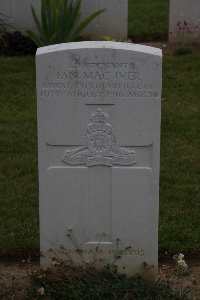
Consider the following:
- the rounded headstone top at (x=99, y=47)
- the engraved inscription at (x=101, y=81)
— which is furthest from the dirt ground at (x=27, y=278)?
the rounded headstone top at (x=99, y=47)

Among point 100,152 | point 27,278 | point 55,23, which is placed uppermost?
point 55,23

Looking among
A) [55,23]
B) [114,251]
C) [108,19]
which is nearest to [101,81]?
[114,251]

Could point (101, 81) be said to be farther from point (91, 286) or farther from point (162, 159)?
point (162, 159)

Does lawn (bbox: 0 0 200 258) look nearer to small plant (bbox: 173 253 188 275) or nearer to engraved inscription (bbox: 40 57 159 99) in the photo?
small plant (bbox: 173 253 188 275)

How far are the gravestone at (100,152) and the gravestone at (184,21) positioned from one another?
634 cm

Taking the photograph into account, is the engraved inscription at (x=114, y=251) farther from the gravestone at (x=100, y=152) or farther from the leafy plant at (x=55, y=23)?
the leafy plant at (x=55, y=23)

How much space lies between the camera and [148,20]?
12.8 meters

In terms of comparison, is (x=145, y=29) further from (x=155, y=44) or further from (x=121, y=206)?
(x=121, y=206)

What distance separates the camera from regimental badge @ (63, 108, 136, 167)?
4.33 metres

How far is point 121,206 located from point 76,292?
570mm

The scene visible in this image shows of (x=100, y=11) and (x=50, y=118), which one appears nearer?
(x=50, y=118)

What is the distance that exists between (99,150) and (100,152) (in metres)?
0.01

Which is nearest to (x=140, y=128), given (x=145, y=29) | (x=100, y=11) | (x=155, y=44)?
(x=100, y=11)

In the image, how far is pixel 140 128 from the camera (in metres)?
4.33
